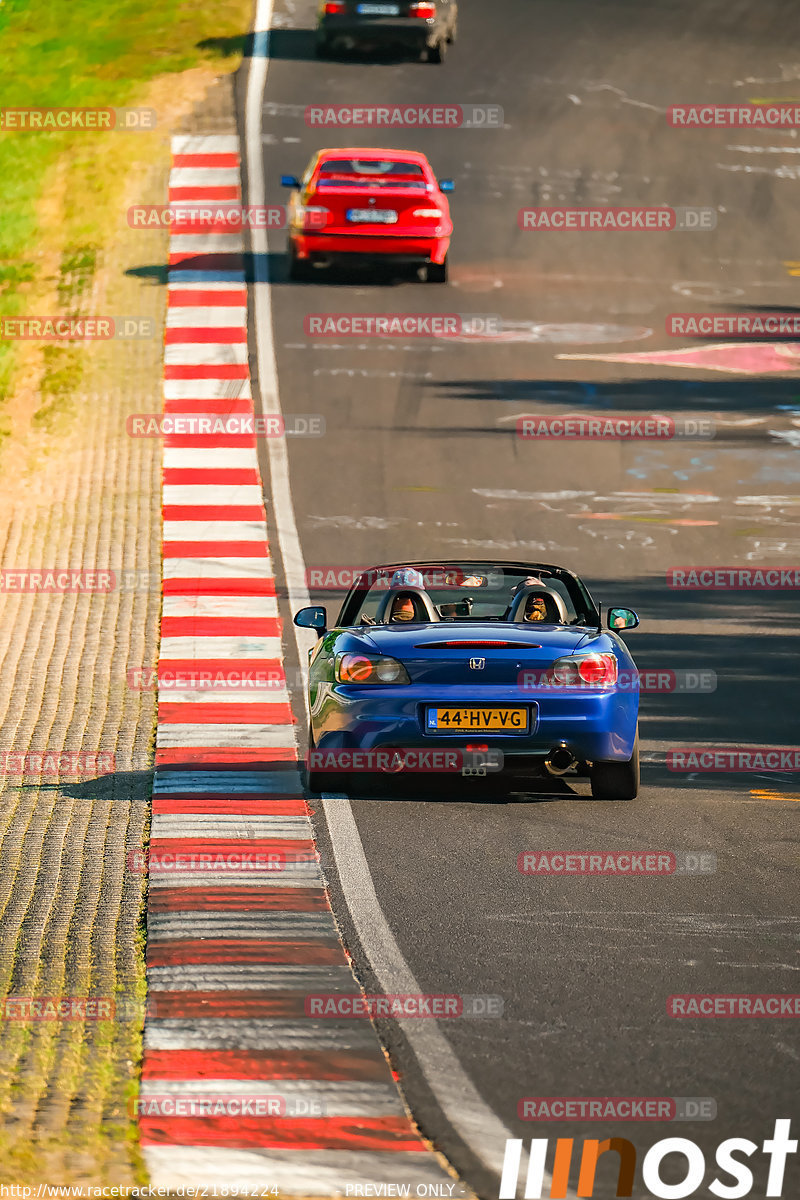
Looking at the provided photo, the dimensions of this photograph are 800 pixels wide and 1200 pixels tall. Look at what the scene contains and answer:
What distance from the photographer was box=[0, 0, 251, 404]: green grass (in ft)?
88.1

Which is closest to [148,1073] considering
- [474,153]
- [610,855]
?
[610,855]

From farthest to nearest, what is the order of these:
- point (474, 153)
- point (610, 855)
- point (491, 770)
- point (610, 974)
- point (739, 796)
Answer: point (474, 153)
point (739, 796)
point (491, 770)
point (610, 855)
point (610, 974)

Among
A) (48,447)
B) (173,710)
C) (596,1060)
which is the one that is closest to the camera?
(596,1060)

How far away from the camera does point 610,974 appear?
20.2ft

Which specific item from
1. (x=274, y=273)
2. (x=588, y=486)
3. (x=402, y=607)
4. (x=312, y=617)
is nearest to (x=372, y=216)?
(x=274, y=273)

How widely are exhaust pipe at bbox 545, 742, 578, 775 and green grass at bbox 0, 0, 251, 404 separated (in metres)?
15.0

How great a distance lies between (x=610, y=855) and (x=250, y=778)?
268 cm

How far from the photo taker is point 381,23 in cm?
3111

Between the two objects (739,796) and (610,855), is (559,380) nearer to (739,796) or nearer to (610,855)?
(739,796)

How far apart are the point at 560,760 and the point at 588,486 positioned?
10289 millimetres

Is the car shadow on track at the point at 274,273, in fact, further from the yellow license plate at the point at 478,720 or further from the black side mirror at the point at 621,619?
the yellow license plate at the point at 478,720

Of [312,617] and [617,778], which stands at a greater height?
[312,617]

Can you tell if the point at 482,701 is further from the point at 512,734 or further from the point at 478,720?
the point at 512,734

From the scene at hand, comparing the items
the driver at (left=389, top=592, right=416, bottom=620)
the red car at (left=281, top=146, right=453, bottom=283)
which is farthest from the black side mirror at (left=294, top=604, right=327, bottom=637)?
the red car at (left=281, top=146, right=453, bottom=283)
